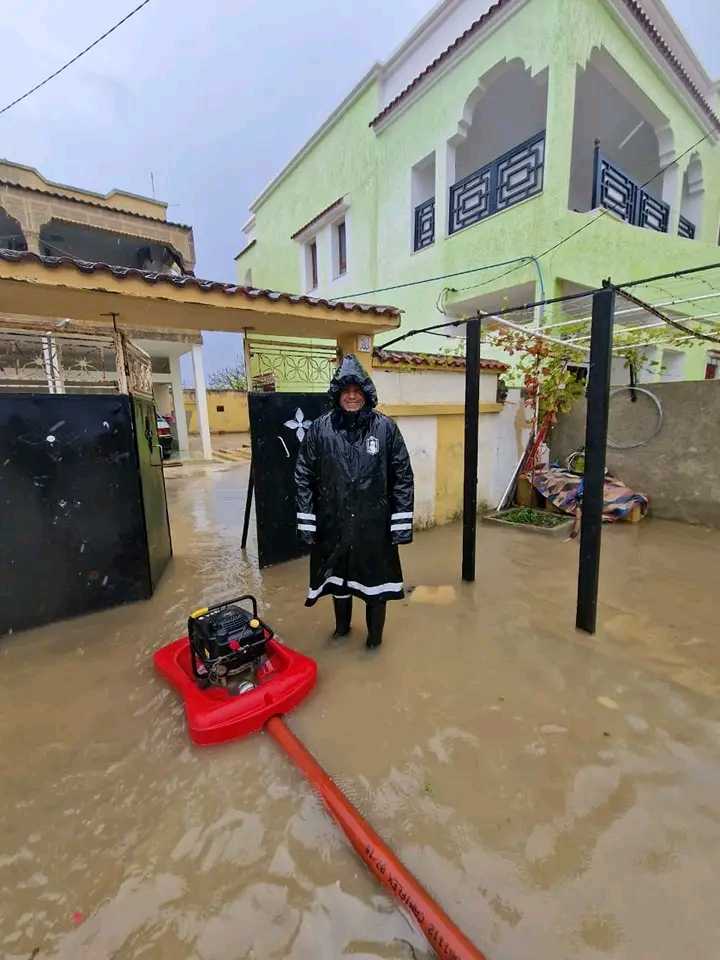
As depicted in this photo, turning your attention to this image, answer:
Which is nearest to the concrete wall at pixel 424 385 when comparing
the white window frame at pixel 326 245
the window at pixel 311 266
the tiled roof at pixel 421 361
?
the tiled roof at pixel 421 361

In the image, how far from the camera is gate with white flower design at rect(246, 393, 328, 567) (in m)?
4.38

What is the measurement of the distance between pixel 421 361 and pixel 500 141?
6.86 m

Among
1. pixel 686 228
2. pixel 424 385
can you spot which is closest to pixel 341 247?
pixel 424 385

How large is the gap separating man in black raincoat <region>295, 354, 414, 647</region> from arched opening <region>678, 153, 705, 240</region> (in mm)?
10790

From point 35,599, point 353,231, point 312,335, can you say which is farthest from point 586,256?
point 35,599

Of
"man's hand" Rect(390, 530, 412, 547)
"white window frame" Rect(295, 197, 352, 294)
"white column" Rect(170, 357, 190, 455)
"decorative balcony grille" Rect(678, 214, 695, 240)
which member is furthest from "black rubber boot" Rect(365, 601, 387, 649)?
"white column" Rect(170, 357, 190, 455)

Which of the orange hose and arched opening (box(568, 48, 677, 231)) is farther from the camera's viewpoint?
arched opening (box(568, 48, 677, 231))

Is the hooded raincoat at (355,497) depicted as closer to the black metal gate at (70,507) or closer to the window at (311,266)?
the black metal gate at (70,507)

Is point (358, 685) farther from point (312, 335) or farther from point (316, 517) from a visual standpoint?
point (312, 335)

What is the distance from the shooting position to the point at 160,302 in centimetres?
351

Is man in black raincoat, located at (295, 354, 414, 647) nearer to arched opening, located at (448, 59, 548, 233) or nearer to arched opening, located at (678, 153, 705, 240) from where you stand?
arched opening, located at (448, 59, 548, 233)

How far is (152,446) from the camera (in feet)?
14.3

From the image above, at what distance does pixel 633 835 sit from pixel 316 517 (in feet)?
6.80

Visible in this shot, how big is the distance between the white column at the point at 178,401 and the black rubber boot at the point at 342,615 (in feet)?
40.6
